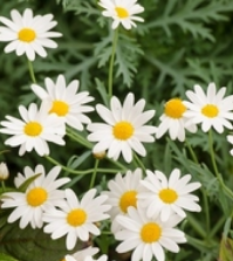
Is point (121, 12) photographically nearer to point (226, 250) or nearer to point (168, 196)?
point (168, 196)

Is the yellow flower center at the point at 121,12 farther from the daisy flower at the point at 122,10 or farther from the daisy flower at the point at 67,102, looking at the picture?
the daisy flower at the point at 67,102

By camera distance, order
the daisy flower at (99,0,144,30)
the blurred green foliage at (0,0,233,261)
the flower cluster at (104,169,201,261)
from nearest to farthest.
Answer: the flower cluster at (104,169,201,261)
the daisy flower at (99,0,144,30)
the blurred green foliage at (0,0,233,261)

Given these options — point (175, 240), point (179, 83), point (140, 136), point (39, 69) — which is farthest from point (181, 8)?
point (175, 240)

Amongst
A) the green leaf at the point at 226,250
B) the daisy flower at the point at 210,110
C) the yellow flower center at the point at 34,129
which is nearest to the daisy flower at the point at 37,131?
the yellow flower center at the point at 34,129

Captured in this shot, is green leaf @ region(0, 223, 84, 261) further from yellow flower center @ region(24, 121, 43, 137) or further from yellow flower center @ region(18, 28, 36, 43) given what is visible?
Answer: yellow flower center @ region(18, 28, 36, 43)

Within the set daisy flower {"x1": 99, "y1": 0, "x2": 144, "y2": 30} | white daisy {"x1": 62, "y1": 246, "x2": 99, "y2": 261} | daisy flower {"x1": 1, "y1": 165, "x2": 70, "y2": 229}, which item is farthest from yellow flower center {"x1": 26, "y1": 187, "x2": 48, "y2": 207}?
daisy flower {"x1": 99, "y1": 0, "x2": 144, "y2": 30}

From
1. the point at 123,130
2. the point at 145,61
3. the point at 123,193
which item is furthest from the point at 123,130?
the point at 145,61

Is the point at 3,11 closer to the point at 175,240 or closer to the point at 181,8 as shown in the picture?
the point at 181,8
